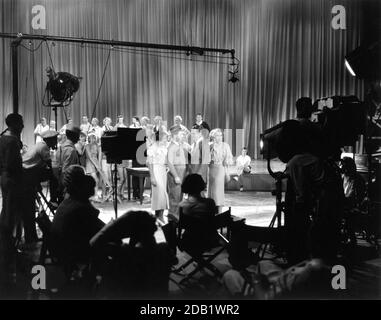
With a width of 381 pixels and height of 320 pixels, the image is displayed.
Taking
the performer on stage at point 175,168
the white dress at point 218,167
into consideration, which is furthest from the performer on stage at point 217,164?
the performer on stage at point 175,168

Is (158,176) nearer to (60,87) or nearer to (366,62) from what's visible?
(60,87)

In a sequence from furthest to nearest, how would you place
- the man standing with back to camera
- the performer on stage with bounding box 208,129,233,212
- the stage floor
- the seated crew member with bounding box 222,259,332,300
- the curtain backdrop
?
the curtain backdrop < the stage floor < the performer on stage with bounding box 208,129,233,212 < the man standing with back to camera < the seated crew member with bounding box 222,259,332,300

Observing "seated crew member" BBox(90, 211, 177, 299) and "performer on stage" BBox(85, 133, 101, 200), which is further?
"performer on stage" BBox(85, 133, 101, 200)

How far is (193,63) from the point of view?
12438 mm

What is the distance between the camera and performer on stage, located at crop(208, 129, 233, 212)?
21.5ft

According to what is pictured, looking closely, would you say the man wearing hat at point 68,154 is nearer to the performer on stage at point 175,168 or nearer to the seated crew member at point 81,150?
the performer on stage at point 175,168

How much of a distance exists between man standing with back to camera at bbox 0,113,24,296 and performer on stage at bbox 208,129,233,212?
106 inches

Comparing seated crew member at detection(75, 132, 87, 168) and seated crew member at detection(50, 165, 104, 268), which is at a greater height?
seated crew member at detection(75, 132, 87, 168)

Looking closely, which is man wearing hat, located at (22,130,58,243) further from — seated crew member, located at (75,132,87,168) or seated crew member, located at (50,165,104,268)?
seated crew member, located at (75,132,87,168)

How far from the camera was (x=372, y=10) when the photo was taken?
539cm

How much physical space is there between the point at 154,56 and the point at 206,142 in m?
6.55

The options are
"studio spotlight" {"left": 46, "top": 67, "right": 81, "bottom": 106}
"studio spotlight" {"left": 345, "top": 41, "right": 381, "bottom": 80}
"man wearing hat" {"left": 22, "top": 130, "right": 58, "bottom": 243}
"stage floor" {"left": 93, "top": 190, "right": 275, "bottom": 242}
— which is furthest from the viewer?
"stage floor" {"left": 93, "top": 190, "right": 275, "bottom": 242}

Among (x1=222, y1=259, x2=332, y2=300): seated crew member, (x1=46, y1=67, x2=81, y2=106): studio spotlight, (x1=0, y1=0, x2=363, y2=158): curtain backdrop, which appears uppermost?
(x1=0, y1=0, x2=363, y2=158): curtain backdrop

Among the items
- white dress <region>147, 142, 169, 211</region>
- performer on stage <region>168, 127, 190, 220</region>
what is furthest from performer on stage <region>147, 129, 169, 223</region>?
performer on stage <region>168, 127, 190, 220</region>
